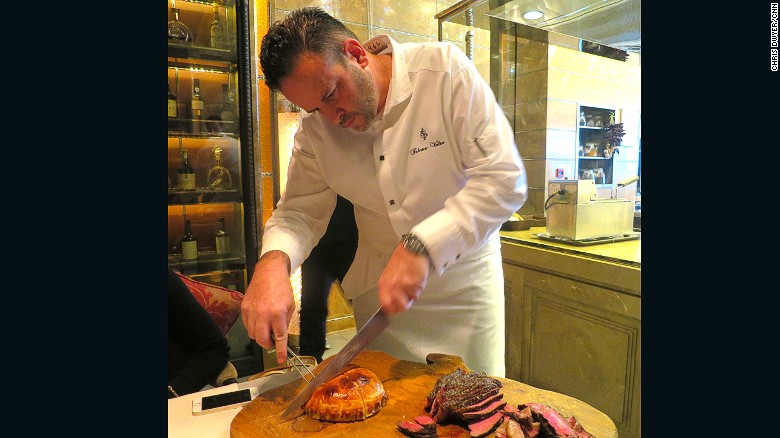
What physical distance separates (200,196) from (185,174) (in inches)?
6.3

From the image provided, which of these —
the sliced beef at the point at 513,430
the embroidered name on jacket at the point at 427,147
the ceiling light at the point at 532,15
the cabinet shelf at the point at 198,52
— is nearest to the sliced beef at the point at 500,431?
the sliced beef at the point at 513,430

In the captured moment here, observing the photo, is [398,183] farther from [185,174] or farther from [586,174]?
[185,174]

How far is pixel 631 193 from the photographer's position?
223cm

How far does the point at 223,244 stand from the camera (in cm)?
294

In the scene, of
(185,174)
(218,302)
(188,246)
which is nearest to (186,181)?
(185,174)

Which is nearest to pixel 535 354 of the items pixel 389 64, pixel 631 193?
pixel 631 193

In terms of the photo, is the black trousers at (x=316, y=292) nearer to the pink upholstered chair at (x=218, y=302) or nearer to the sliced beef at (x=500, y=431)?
the pink upholstered chair at (x=218, y=302)

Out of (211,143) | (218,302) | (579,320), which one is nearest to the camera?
(218,302)

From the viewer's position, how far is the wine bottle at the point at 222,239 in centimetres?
293

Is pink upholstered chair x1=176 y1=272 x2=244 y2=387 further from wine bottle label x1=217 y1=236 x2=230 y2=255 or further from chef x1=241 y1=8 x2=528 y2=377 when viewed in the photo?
wine bottle label x1=217 y1=236 x2=230 y2=255

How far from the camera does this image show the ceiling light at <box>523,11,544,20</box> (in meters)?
2.44

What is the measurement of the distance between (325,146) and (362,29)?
2312mm

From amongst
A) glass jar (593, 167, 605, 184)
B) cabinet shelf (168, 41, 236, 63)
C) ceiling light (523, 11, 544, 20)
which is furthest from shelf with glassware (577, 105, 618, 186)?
cabinet shelf (168, 41, 236, 63)

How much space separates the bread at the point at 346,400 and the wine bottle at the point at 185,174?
2141mm
